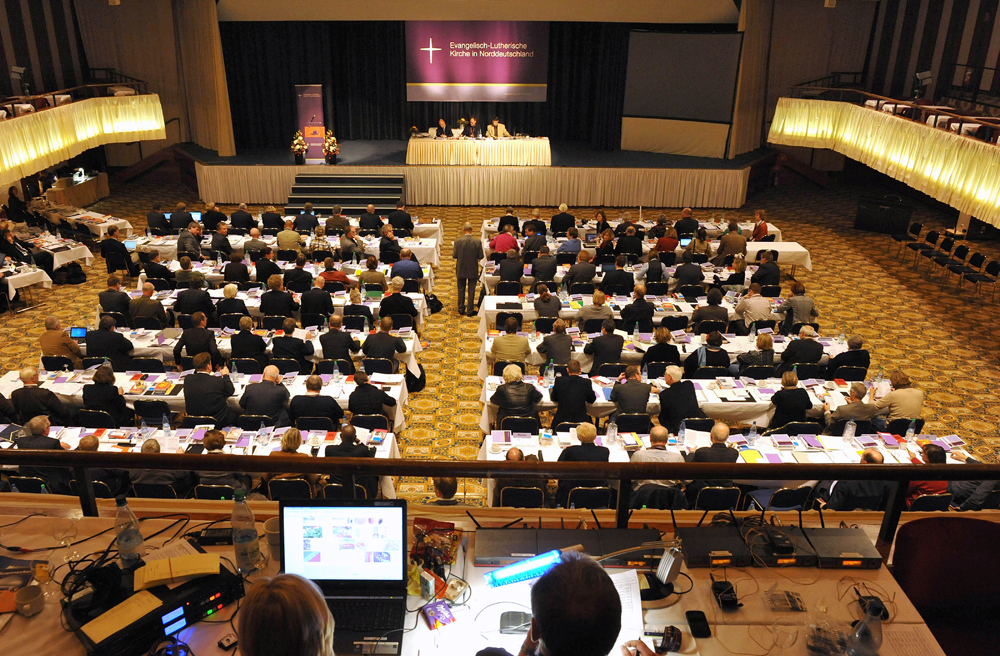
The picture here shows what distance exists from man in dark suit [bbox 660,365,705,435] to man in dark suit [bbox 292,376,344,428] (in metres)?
3.57

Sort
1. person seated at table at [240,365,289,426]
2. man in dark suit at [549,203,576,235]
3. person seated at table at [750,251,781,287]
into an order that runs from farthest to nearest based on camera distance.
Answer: man in dark suit at [549,203,576,235], person seated at table at [750,251,781,287], person seated at table at [240,365,289,426]

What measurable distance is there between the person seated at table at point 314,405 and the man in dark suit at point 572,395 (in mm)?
2364

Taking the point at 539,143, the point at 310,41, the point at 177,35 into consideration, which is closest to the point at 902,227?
the point at 539,143

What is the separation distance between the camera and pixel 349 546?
294cm

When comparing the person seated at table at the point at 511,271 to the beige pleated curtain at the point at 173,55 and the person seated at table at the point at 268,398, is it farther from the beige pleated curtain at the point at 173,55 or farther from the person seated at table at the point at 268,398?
the beige pleated curtain at the point at 173,55

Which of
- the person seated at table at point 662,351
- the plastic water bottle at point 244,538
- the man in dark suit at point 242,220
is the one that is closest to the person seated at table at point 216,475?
the plastic water bottle at point 244,538

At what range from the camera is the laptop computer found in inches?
115

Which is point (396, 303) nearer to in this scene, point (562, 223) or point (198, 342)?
point (198, 342)

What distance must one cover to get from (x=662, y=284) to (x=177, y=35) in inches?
666

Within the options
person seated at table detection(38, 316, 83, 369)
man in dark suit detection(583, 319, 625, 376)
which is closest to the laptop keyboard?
man in dark suit detection(583, 319, 625, 376)

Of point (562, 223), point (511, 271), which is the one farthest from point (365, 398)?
point (562, 223)

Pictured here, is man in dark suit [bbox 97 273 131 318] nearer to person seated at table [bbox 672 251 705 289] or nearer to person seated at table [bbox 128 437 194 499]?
person seated at table [bbox 128 437 194 499]

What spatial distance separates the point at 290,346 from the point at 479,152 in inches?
457

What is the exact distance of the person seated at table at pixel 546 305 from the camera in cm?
1034
